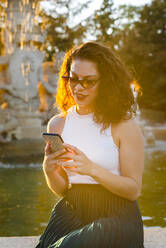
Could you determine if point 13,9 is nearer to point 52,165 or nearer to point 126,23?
point 52,165

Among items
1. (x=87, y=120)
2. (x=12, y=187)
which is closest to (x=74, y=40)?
(x=12, y=187)

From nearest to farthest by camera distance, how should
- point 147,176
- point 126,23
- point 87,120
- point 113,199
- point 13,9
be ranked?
point 113,199
point 87,120
point 147,176
point 13,9
point 126,23

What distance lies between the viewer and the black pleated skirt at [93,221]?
2381 mm

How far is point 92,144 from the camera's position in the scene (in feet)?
8.55

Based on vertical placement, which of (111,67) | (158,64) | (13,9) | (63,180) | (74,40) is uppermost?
(111,67)

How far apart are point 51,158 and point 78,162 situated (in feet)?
0.79

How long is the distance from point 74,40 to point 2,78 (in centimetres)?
938

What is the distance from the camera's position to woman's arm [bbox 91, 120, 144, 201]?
2445mm

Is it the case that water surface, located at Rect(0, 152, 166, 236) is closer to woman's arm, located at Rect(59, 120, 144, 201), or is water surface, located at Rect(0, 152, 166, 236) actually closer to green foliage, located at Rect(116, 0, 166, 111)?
woman's arm, located at Rect(59, 120, 144, 201)

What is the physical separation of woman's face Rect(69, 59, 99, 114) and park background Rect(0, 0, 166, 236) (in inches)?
18.8

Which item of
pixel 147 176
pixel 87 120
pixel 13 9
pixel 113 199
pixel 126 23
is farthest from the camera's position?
pixel 126 23

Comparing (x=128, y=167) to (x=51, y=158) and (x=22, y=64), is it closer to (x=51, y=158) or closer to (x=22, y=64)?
(x=51, y=158)

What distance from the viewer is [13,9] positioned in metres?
18.2

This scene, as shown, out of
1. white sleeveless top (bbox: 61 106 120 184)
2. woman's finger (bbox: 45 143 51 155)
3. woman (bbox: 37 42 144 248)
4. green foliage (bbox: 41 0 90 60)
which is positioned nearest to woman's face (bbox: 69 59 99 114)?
woman (bbox: 37 42 144 248)
